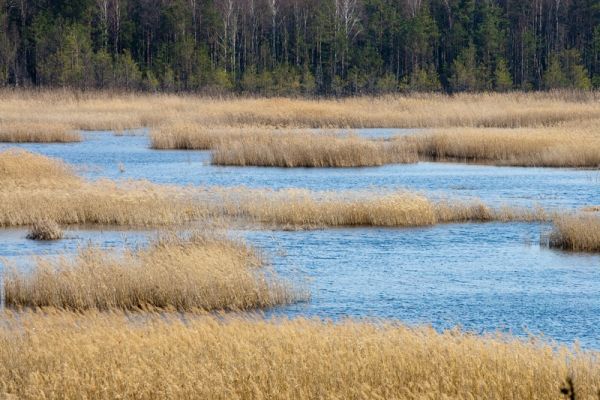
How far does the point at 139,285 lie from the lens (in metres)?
16.3

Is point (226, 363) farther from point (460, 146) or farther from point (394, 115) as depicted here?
point (394, 115)

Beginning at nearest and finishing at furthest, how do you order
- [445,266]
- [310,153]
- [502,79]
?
[445,266] → [310,153] → [502,79]

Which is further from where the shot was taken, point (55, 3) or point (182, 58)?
point (55, 3)

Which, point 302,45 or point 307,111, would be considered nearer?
point 307,111

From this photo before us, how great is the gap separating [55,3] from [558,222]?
224 feet

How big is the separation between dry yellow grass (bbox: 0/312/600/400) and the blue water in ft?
8.95

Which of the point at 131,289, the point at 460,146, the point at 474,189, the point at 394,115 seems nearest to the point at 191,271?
the point at 131,289

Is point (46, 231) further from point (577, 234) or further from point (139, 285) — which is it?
point (577, 234)

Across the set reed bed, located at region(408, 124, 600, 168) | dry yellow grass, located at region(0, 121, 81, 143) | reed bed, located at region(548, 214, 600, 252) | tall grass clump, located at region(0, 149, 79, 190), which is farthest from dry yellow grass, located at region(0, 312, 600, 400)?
dry yellow grass, located at region(0, 121, 81, 143)

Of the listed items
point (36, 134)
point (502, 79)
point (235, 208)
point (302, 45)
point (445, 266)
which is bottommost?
point (445, 266)

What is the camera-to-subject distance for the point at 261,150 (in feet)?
129

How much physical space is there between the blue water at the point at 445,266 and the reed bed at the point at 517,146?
18.2 ft

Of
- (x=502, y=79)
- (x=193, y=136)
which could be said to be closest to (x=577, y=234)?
(x=193, y=136)

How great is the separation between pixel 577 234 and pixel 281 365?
38.6 ft
